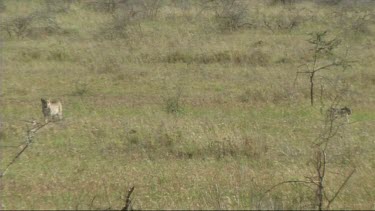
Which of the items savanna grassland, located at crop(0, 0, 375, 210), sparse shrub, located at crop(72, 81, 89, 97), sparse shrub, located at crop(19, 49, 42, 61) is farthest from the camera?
sparse shrub, located at crop(19, 49, 42, 61)

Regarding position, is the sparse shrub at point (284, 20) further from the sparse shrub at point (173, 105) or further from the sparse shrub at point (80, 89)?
the sparse shrub at point (173, 105)

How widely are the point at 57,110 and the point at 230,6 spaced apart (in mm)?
11356

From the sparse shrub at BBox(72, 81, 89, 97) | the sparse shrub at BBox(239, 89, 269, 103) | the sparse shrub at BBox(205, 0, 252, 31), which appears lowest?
the sparse shrub at BBox(205, 0, 252, 31)

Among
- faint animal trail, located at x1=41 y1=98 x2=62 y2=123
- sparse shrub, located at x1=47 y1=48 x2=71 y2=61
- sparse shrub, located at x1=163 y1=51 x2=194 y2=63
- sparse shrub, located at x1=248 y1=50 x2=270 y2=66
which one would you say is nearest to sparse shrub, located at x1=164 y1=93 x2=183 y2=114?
faint animal trail, located at x1=41 y1=98 x2=62 y2=123

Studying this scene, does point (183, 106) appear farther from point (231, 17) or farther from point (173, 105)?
point (231, 17)

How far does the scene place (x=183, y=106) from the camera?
31.7 ft

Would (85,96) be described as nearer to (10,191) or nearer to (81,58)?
(81,58)

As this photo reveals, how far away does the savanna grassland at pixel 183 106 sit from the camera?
579cm

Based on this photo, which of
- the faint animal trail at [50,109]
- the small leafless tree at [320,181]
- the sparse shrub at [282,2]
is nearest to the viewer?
the small leafless tree at [320,181]

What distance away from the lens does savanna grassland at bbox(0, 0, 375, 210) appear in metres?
5.79

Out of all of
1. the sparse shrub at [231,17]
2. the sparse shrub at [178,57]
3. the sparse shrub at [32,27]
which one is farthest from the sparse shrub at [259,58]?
the sparse shrub at [32,27]

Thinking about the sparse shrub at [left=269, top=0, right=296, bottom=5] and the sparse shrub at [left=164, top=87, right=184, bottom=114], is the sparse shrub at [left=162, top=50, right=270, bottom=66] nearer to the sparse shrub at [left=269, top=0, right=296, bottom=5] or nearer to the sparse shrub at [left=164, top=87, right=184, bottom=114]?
the sparse shrub at [left=164, top=87, right=184, bottom=114]

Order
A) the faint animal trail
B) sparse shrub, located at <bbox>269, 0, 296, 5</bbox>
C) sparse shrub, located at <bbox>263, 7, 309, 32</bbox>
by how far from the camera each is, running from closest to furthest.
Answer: the faint animal trail
sparse shrub, located at <bbox>263, 7, 309, 32</bbox>
sparse shrub, located at <bbox>269, 0, 296, 5</bbox>

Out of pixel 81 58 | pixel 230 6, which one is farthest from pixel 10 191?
pixel 230 6
